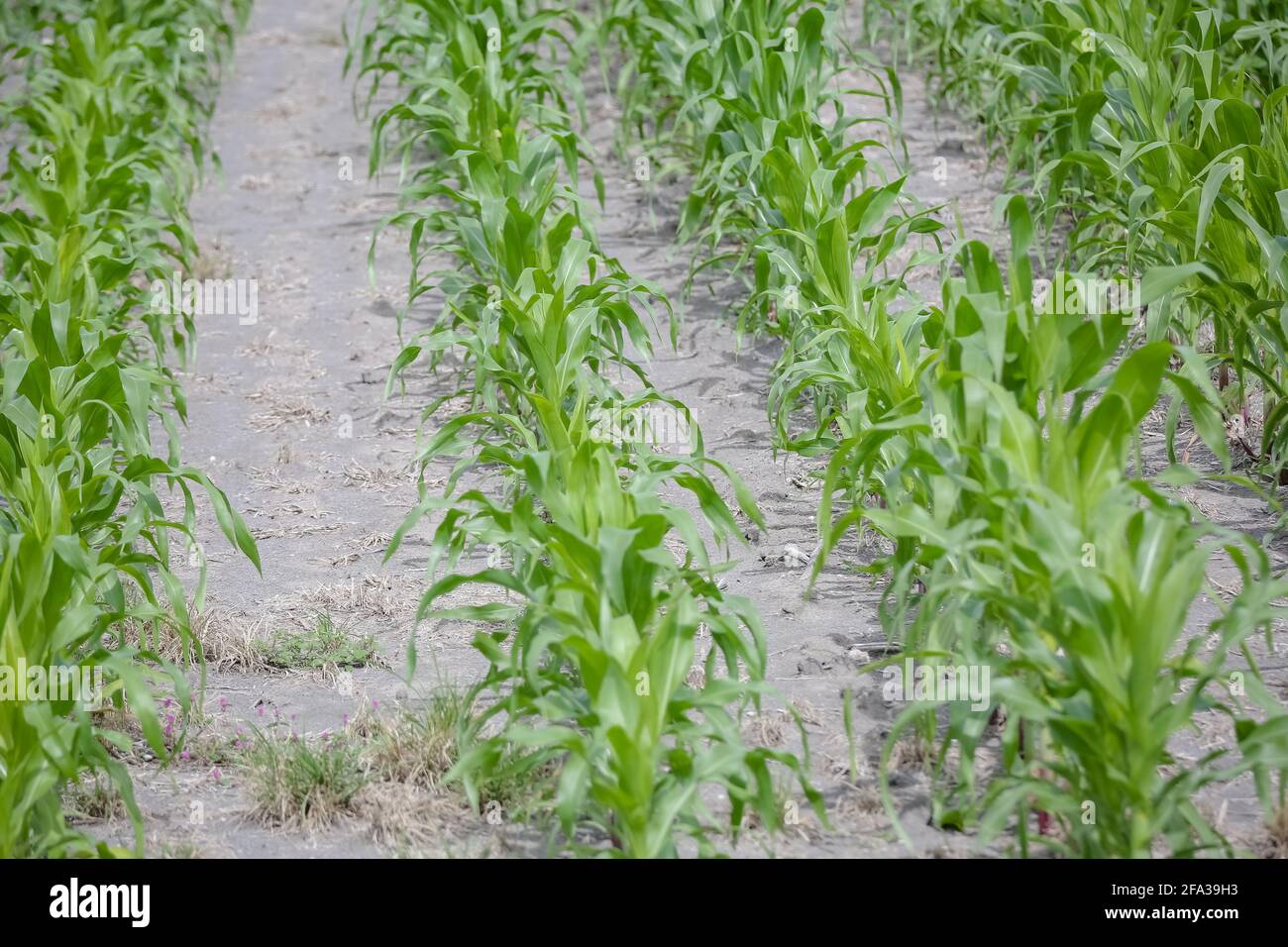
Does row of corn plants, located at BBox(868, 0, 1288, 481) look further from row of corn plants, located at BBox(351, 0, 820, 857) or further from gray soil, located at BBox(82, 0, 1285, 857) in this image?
row of corn plants, located at BBox(351, 0, 820, 857)

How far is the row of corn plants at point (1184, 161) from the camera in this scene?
4.02 metres

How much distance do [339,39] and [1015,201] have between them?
724cm

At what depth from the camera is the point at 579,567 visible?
3.07 m

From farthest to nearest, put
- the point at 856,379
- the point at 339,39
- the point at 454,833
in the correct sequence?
the point at 339,39, the point at 856,379, the point at 454,833

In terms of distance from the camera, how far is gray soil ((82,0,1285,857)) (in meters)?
3.20

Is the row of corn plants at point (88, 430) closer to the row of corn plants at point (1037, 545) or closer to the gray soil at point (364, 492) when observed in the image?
the gray soil at point (364, 492)

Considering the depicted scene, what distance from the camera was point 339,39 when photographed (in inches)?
378

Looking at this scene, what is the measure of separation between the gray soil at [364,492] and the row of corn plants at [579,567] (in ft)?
0.48

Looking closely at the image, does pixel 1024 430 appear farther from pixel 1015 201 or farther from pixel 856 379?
pixel 856 379

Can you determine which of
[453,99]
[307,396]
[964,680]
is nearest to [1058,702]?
[964,680]

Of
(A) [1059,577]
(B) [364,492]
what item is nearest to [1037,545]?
(A) [1059,577]

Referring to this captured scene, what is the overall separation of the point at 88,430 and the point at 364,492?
1.09 meters

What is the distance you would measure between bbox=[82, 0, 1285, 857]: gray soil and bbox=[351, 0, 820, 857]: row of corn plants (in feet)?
0.48

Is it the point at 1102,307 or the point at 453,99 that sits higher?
the point at 453,99
